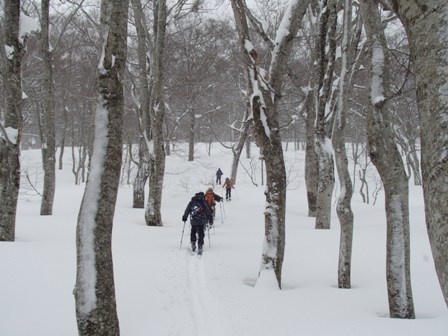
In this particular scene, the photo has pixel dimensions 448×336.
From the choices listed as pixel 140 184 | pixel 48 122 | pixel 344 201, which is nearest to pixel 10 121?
pixel 48 122

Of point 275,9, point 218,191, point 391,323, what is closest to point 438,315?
point 391,323

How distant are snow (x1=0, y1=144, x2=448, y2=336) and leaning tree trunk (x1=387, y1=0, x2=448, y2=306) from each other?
3.21 metres

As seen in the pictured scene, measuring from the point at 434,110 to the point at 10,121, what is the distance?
879 cm

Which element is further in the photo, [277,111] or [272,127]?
[277,111]

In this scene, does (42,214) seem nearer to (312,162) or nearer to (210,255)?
(210,255)

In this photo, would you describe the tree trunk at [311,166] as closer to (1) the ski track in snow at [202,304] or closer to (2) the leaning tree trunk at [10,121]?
(1) the ski track in snow at [202,304]

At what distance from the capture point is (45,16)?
12.0 meters

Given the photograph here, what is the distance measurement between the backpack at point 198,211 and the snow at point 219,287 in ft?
3.11

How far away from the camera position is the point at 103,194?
157 inches

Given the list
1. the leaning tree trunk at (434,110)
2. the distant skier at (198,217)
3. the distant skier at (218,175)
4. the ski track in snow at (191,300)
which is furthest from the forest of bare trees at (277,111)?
the distant skier at (218,175)

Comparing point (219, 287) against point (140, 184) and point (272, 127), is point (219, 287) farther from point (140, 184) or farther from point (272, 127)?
point (140, 184)

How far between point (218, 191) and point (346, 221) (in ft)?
68.4

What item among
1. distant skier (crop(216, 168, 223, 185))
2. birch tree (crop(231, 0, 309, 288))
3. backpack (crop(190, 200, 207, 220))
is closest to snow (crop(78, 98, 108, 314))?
birch tree (crop(231, 0, 309, 288))

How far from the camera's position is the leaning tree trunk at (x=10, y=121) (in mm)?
8195
